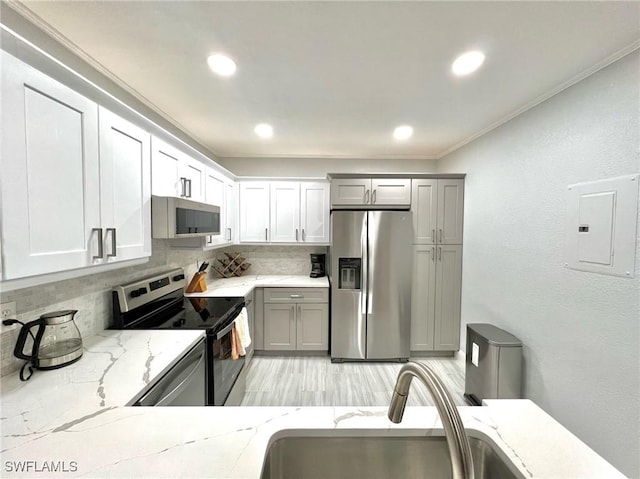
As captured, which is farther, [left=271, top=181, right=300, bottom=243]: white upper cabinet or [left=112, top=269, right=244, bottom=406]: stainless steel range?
[left=271, top=181, right=300, bottom=243]: white upper cabinet

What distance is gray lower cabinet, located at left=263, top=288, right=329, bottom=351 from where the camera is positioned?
325 cm

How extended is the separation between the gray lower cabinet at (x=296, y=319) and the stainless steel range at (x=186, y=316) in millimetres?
783

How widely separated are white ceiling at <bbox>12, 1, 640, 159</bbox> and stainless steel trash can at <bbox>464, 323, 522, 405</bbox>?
1912mm

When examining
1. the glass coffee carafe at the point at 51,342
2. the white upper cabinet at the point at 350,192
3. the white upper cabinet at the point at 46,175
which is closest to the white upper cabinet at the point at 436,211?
the white upper cabinet at the point at 350,192

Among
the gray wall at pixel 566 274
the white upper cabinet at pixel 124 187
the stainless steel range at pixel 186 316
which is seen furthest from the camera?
the stainless steel range at pixel 186 316

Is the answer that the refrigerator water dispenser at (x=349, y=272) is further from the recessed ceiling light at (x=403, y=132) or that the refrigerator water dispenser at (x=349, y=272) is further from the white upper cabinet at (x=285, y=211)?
the recessed ceiling light at (x=403, y=132)

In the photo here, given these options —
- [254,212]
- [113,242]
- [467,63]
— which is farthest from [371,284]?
[113,242]

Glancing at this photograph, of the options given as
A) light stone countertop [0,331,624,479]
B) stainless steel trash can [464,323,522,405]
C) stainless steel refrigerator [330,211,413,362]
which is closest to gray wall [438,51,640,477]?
stainless steel trash can [464,323,522,405]

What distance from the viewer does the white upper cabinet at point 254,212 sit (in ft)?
11.7

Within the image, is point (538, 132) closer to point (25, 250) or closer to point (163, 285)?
point (25, 250)

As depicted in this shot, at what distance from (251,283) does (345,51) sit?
8.61ft

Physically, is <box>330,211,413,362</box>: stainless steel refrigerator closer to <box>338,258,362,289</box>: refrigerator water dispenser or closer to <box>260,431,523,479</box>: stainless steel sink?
<box>338,258,362,289</box>: refrigerator water dispenser

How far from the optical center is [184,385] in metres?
1.50

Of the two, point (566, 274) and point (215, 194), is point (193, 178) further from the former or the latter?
point (566, 274)
